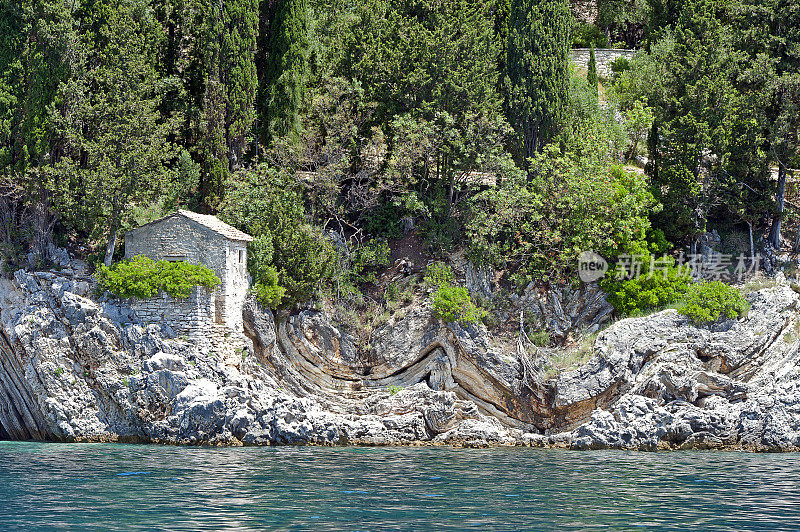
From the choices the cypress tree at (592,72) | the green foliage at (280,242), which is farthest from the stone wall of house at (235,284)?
the cypress tree at (592,72)

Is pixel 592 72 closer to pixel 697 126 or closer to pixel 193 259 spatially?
pixel 697 126

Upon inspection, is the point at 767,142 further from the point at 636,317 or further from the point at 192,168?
the point at 192,168

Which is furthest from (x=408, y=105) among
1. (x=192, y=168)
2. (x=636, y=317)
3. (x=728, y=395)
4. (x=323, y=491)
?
(x=323, y=491)

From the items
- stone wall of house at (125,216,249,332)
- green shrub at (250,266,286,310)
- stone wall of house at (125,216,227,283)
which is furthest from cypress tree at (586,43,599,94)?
stone wall of house at (125,216,227,283)

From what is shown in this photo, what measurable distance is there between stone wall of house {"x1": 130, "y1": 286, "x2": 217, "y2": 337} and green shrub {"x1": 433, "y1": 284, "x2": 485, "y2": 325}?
30.5 ft

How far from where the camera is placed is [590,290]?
135 ft

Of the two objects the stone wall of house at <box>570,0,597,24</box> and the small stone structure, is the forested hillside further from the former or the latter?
the stone wall of house at <box>570,0,597,24</box>

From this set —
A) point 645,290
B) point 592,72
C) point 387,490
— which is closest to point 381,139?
point 645,290

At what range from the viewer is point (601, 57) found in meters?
59.6

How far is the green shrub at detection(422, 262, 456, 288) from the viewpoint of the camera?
132 ft

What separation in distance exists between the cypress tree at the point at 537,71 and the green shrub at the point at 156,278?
16.3 m

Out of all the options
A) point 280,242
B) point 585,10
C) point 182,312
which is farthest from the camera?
point 585,10

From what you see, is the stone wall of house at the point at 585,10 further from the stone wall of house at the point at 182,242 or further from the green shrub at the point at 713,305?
the stone wall of house at the point at 182,242

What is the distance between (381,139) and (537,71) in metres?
8.07
